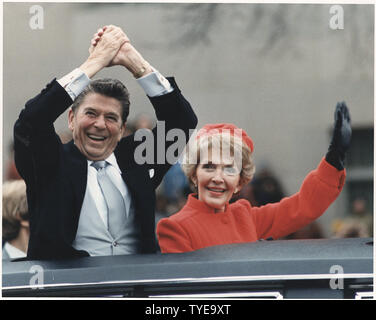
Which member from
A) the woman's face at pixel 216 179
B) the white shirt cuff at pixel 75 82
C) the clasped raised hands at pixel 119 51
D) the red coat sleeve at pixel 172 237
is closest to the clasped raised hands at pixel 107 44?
the clasped raised hands at pixel 119 51

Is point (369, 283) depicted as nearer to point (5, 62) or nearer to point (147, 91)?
point (147, 91)

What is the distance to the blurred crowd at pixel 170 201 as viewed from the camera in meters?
3.11

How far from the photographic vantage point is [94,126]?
301cm

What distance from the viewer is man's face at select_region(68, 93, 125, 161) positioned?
3.01 m

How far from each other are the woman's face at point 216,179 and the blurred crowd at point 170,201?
122mm

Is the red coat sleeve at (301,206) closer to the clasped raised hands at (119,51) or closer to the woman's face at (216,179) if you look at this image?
the woman's face at (216,179)

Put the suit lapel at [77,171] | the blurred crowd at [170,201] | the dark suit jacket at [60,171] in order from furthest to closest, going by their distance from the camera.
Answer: the blurred crowd at [170,201] → the suit lapel at [77,171] → the dark suit jacket at [60,171]

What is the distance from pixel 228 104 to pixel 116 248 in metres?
0.94

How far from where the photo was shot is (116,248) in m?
2.94

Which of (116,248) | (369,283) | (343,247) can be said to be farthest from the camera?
(116,248)

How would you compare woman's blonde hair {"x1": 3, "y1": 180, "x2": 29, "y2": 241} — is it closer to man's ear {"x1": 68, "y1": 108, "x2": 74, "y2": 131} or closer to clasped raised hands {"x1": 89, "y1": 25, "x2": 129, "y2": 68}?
man's ear {"x1": 68, "y1": 108, "x2": 74, "y2": 131}

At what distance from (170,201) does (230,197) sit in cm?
30

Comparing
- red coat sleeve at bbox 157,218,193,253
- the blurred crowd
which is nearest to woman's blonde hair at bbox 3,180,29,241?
the blurred crowd
